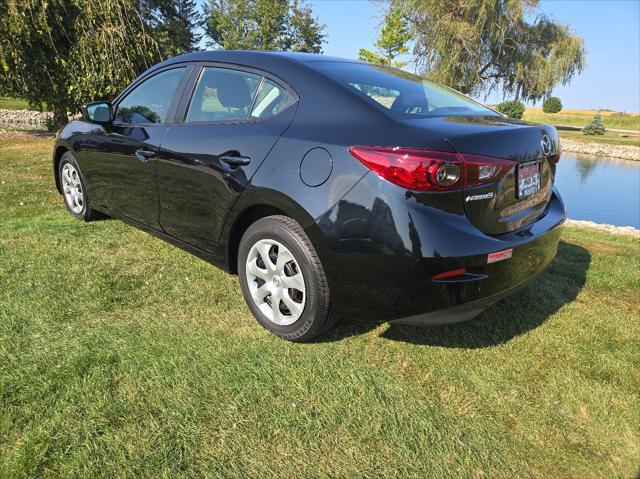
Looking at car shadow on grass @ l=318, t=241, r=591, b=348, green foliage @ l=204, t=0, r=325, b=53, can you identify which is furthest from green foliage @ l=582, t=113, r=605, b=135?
car shadow on grass @ l=318, t=241, r=591, b=348

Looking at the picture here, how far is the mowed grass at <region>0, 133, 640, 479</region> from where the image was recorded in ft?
6.07

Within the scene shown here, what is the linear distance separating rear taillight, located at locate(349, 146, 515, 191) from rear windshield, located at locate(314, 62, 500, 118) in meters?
0.33

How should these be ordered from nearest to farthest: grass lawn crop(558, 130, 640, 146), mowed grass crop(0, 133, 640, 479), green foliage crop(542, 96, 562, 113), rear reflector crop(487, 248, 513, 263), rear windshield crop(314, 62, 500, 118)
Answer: mowed grass crop(0, 133, 640, 479), rear reflector crop(487, 248, 513, 263), rear windshield crop(314, 62, 500, 118), grass lawn crop(558, 130, 640, 146), green foliage crop(542, 96, 562, 113)

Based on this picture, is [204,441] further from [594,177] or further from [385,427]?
[594,177]

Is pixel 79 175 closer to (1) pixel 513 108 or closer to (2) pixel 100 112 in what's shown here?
(2) pixel 100 112

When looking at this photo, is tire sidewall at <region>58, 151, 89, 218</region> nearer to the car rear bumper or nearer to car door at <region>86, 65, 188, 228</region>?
car door at <region>86, 65, 188, 228</region>

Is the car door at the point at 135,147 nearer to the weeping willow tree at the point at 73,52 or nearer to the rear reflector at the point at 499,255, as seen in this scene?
the rear reflector at the point at 499,255

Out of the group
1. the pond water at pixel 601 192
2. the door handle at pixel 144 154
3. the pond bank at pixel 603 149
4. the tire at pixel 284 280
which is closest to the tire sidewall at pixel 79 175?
the door handle at pixel 144 154

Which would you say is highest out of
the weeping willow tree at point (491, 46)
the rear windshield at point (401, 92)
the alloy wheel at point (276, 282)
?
the weeping willow tree at point (491, 46)

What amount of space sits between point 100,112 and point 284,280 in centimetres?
239

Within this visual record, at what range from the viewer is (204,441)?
1.90m

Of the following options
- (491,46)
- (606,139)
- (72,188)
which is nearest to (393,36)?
(491,46)

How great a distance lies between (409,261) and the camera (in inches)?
83.5

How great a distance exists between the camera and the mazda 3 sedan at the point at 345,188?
6.98ft
